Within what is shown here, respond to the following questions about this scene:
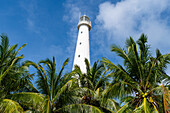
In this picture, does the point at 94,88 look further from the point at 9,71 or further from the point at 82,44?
the point at 82,44

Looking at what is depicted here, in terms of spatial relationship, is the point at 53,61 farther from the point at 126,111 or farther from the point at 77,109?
the point at 126,111

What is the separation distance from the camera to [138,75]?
11.2 m

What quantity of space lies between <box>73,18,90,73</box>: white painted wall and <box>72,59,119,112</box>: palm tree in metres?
6.69

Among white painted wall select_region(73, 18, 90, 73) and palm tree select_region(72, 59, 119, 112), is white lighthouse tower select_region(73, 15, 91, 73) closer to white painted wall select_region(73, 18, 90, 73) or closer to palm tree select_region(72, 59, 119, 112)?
white painted wall select_region(73, 18, 90, 73)

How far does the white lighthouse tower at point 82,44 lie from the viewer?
22.5 m

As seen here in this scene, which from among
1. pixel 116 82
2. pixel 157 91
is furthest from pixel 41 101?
pixel 157 91

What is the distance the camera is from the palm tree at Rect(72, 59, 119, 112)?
1219 cm

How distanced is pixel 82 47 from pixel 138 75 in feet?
45.2

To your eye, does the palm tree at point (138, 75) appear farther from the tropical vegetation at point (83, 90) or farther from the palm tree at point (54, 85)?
the palm tree at point (54, 85)

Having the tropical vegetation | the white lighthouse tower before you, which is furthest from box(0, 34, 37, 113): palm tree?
the white lighthouse tower

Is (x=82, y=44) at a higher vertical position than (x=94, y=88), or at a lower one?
higher

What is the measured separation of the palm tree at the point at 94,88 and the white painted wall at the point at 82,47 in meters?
6.69

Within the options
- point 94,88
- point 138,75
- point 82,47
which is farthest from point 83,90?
point 82,47

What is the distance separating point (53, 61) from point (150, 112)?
6670mm
